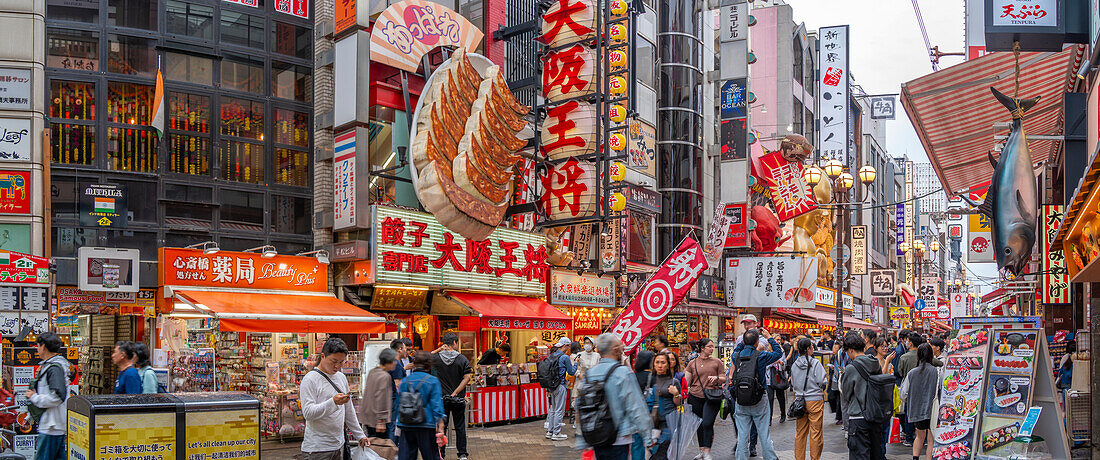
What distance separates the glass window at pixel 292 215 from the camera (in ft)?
69.7

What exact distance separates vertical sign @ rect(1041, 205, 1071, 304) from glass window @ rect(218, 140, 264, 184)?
15227 mm

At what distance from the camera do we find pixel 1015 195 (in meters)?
9.95

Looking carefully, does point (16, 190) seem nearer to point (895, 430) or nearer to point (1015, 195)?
point (895, 430)

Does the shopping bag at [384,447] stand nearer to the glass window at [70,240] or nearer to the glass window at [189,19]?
the glass window at [70,240]

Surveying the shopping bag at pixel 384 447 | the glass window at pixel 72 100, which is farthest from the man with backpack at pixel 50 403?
the glass window at pixel 72 100

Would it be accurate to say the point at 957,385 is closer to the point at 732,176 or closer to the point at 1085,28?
the point at 1085,28

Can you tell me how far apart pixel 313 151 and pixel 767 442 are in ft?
42.7

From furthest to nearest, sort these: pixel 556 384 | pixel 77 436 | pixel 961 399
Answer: pixel 556 384 < pixel 961 399 < pixel 77 436

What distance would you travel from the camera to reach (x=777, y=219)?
39.0 meters

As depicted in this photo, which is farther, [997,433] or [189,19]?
[189,19]

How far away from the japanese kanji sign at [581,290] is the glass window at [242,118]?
28.9 ft

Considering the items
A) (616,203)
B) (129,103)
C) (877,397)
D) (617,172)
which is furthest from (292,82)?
(877,397)

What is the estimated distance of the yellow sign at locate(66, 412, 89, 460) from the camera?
23.9 ft

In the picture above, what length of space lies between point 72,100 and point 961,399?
16.5 metres
